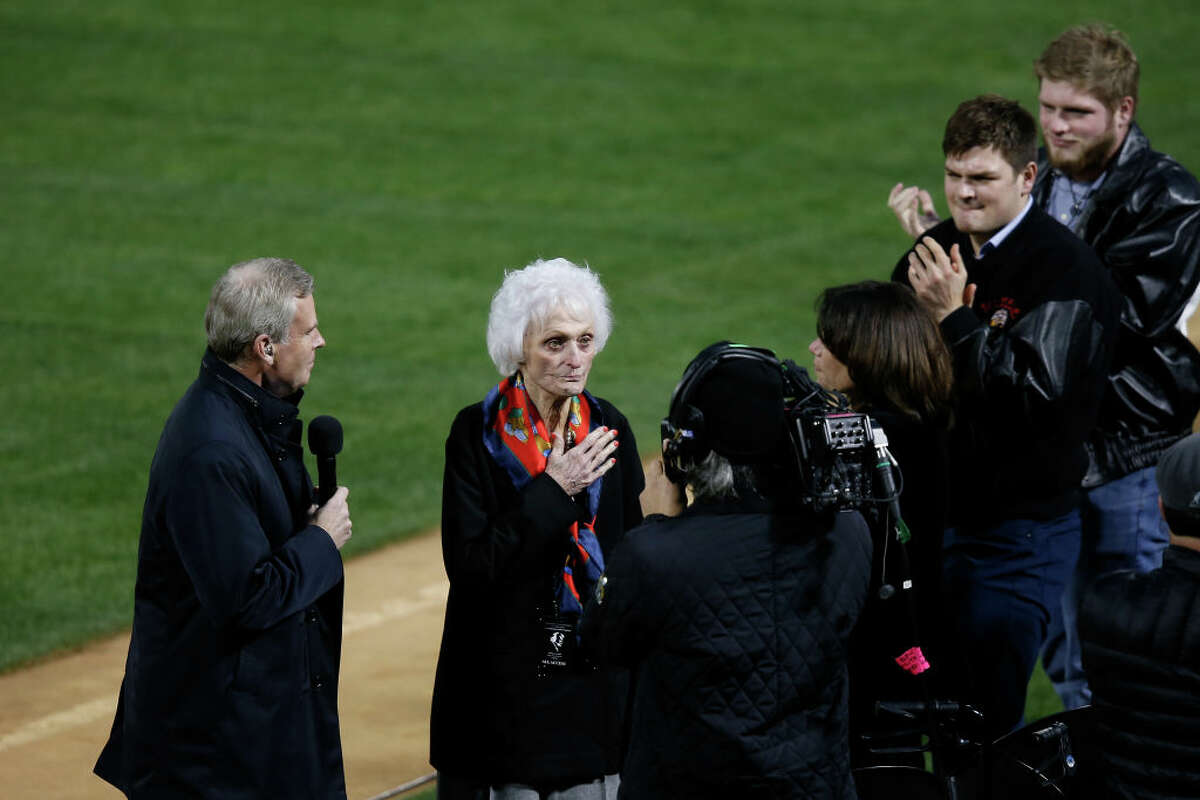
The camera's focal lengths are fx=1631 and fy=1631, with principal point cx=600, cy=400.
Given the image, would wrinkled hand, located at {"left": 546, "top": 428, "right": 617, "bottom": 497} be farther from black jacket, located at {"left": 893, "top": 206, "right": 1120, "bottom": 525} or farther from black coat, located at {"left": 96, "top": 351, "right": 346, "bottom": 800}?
black jacket, located at {"left": 893, "top": 206, "right": 1120, "bottom": 525}

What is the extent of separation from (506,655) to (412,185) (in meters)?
14.0

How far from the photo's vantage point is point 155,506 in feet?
13.9

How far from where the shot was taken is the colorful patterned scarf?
15.1 ft

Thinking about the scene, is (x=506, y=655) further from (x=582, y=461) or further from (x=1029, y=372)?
(x=1029, y=372)

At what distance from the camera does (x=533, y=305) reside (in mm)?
4730

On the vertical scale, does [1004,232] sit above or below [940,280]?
above

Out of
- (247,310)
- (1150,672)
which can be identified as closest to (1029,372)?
(1150,672)

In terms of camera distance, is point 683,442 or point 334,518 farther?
point 334,518

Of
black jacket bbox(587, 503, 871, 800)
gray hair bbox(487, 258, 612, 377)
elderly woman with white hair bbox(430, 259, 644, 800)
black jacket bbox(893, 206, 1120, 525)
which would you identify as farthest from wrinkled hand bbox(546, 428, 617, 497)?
black jacket bbox(893, 206, 1120, 525)

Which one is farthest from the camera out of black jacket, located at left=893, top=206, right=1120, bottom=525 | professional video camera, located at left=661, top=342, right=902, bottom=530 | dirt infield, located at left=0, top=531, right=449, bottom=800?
dirt infield, located at left=0, top=531, right=449, bottom=800

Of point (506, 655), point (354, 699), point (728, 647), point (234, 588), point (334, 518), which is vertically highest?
point (334, 518)

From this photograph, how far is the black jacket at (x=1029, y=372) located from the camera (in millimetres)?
5199

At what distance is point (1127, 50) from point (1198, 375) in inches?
49.3

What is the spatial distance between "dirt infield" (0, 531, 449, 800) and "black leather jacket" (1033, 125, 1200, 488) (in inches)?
117
